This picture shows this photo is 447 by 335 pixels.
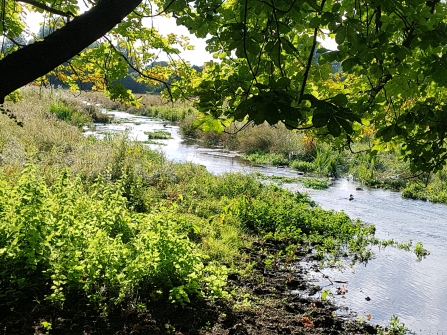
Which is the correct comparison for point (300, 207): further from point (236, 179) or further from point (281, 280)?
point (281, 280)

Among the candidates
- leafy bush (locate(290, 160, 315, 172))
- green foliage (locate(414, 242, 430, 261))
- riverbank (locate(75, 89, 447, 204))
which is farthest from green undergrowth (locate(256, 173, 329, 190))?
green foliage (locate(414, 242, 430, 261))

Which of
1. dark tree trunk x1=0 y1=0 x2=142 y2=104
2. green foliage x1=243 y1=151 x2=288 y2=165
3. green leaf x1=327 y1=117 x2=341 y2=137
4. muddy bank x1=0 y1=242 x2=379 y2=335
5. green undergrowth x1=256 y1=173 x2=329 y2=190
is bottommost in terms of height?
muddy bank x1=0 y1=242 x2=379 y2=335

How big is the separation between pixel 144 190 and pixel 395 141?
507 cm

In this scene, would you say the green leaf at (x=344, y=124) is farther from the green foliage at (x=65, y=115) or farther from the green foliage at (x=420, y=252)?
the green foliage at (x=65, y=115)

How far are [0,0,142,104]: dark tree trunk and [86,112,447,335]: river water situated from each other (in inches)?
164

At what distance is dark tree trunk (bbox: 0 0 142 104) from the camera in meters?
1.14

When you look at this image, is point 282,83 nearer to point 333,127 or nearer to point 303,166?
point 333,127

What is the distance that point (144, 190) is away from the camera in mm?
7234

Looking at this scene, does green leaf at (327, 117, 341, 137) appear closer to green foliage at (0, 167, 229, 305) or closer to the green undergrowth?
green foliage at (0, 167, 229, 305)

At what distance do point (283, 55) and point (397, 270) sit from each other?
4498 mm

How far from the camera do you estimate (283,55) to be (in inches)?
103

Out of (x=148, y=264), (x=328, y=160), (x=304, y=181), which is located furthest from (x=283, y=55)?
(x=328, y=160)

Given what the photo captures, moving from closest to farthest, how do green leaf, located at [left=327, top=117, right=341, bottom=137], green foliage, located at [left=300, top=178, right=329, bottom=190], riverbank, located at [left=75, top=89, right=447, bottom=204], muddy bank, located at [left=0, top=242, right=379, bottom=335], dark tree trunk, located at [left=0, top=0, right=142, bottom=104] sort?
1. dark tree trunk, located at [left=0, top=0, right=142, bottom=104]
2. green leaf, located at [left=327, top=117, right=341, bottom=137]
3. muddy bank, located at [left=0, top=242, right=379, bottom=335]
4. green foliage, located at [left=300, top=178, right=329, bottom=190]
5. riverbank, located at [left=75, top=89, right=447, bottom=204]

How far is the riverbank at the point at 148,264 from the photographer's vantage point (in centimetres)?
303
